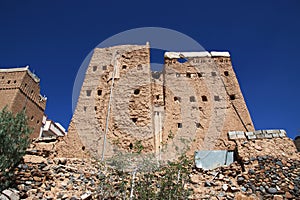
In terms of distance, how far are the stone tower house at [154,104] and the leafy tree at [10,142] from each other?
11.5 ft

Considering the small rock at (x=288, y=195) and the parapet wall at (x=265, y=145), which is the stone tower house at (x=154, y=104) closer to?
the parapet wall at (x=265, y=145)

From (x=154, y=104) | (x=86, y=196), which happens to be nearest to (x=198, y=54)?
(x=154, y=104)

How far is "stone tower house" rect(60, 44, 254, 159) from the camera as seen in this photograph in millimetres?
9953

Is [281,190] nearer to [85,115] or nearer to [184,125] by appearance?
[184,125]

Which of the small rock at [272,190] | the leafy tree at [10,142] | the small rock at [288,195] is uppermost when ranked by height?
the leafy tree at [10,142]

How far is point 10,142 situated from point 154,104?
636cm

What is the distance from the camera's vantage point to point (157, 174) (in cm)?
646

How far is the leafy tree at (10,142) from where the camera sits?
5.59 m

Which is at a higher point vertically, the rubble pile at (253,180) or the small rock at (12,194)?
the rubble pile at (253,180)

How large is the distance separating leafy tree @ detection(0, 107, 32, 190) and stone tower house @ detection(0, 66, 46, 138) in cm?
695

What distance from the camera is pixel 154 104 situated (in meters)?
11.1

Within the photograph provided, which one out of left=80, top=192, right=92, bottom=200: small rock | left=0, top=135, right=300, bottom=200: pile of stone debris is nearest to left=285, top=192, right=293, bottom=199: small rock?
left=0, top=135, right=300, bottom=200: pile of stone debris

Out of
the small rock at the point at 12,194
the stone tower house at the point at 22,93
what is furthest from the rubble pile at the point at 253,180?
the stone tower house at the point at 22,93

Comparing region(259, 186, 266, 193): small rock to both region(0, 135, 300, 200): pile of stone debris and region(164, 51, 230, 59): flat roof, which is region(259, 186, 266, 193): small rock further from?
region(164, 51, 230, 59): flat roof
